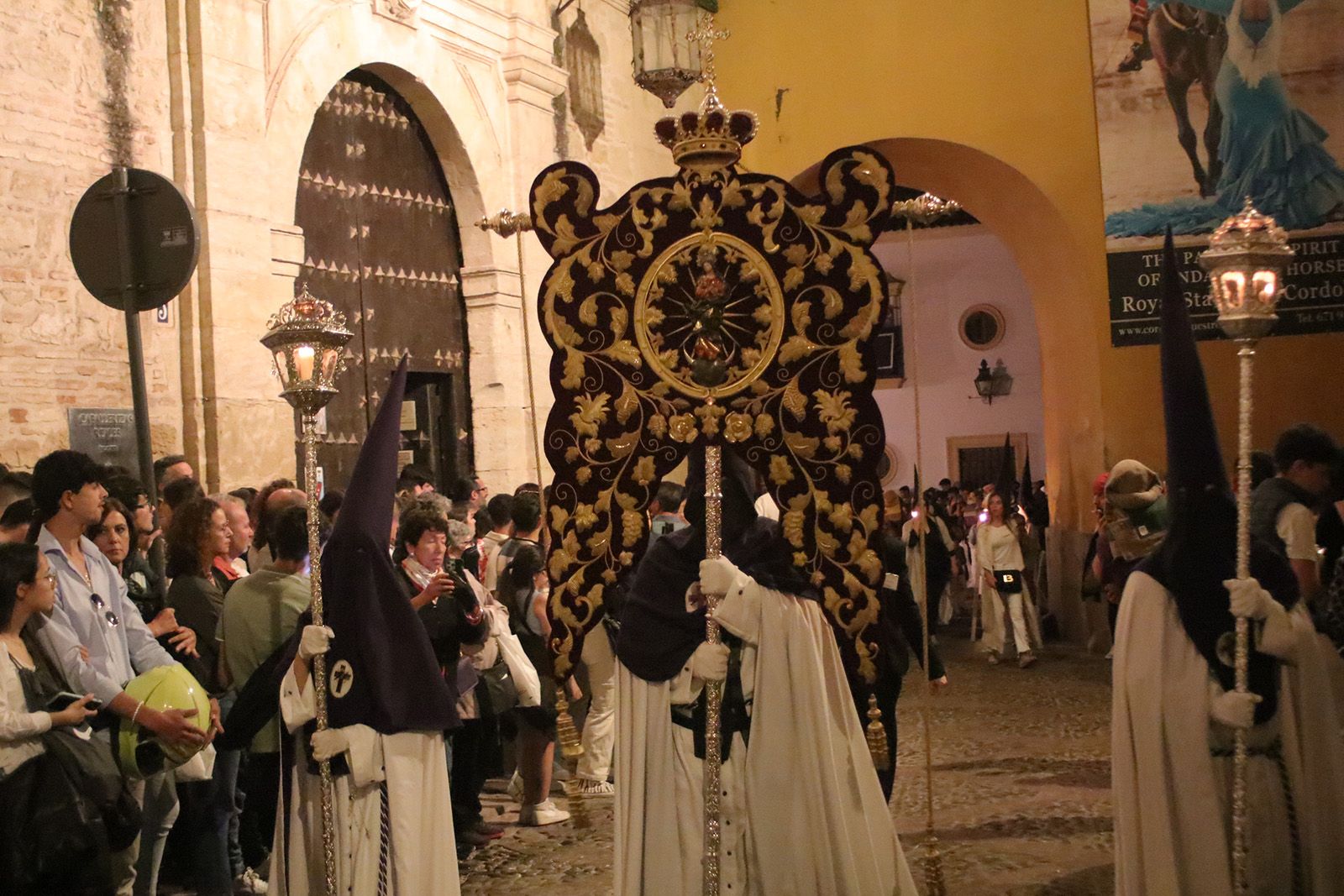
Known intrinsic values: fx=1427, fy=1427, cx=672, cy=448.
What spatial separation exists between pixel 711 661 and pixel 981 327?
22.3 meters

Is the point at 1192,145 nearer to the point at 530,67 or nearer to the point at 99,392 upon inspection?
the point at 530,67

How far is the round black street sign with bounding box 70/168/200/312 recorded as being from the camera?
5.73 m

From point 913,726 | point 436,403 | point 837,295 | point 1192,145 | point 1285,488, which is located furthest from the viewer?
point 1192,145

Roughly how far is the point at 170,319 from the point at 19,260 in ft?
3.59

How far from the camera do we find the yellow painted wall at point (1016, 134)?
44.7 ft

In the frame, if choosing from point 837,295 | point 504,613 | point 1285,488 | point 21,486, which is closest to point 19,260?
point 21,486

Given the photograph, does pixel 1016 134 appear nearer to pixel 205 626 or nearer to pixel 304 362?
pixel 205 626

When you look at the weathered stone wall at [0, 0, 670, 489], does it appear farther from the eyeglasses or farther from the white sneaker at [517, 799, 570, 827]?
the white sneaker at [517, 799, 570, 827]

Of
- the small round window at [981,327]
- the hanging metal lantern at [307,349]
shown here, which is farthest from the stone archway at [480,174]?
the small round window at [981,327]

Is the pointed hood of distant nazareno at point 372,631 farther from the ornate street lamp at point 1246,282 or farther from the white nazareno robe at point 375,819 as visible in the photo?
the ornate street lamp at point 1246,282

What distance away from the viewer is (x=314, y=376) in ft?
16.0

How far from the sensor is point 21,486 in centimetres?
657

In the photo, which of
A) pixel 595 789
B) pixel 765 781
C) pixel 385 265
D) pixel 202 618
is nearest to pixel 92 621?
pixel 202 618

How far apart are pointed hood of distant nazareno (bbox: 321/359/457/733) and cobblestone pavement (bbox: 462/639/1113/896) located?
872 mm
